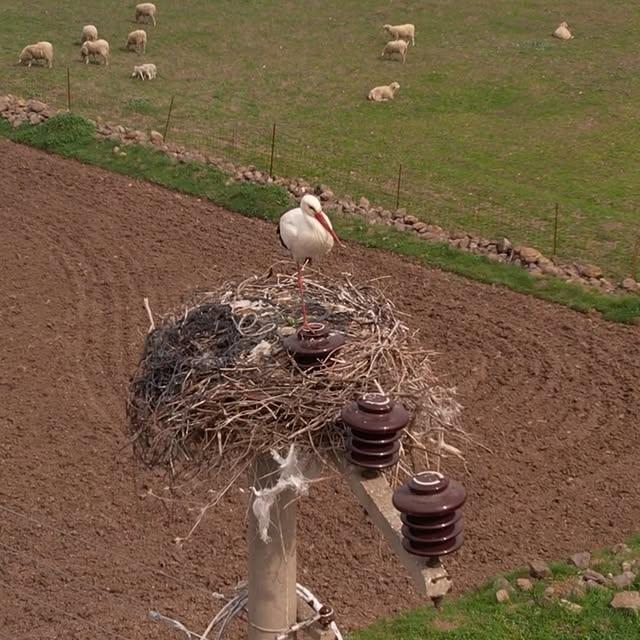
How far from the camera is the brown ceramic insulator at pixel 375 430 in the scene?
7711 millimetres

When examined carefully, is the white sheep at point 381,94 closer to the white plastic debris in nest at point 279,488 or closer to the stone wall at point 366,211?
the stone wall at point 366,211

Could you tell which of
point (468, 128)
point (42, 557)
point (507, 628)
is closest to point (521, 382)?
point (507, 628)

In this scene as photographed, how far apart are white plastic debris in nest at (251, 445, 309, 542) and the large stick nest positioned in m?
0.17

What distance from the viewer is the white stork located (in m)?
10.4

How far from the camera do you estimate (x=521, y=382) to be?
1822 cm

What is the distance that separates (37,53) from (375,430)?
98.1 feet

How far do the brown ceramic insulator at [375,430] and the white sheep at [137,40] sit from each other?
31.8m

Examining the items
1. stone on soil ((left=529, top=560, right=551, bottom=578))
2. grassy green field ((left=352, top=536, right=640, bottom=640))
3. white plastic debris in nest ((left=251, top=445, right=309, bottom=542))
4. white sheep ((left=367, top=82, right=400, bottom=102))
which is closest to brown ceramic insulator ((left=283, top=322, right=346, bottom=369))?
white plastic debris in nest ((left=251, top=445, right=309, bottom=542))

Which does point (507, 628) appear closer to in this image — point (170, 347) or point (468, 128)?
point (170, 347)

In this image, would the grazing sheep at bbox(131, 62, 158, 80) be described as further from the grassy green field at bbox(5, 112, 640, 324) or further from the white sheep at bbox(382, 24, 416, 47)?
the white sheep at bbox(382, 24, 416, 47)

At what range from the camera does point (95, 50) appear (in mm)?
36312

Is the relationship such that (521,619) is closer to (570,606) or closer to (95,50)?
(570,606)

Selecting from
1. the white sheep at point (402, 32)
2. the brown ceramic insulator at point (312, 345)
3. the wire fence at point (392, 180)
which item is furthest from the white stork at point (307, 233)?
the white sheep at point (402, 32)

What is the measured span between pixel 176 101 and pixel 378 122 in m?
5.30
